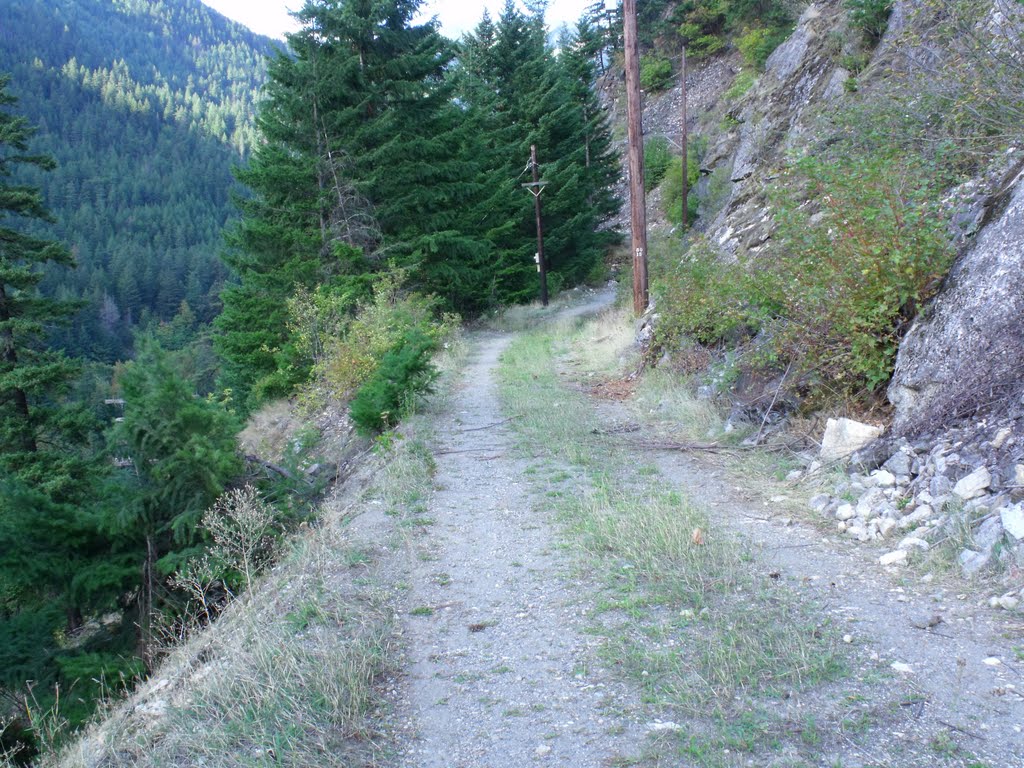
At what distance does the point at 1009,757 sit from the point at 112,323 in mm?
97526

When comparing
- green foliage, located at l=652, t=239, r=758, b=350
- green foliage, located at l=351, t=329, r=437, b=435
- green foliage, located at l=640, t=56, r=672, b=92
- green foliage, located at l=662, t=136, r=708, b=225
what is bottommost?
green foliage, located at l=351, t=329, r=437, b=435

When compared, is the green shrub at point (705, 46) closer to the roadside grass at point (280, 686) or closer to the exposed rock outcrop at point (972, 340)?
the exposed rock outcrop at point (972, 340)

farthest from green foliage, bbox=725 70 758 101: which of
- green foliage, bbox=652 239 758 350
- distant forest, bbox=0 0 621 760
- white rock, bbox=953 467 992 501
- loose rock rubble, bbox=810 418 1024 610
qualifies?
white rock, bbox=953 467 992 501

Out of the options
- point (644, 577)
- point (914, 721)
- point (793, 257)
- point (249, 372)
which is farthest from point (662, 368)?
point (249, 372)

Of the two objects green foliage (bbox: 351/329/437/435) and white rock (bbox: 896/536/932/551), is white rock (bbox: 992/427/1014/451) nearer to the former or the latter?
white rock (bbox: 896/536/932/551)

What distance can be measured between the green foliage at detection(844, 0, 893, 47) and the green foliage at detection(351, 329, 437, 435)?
14053mm

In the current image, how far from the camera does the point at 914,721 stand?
2898 millimetres

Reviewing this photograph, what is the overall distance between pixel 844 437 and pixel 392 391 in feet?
19.2

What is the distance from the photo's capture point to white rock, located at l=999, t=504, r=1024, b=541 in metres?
3.99

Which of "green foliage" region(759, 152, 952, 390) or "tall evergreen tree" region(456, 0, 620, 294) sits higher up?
"tall evergreen tree" region(456, 0, 620, 294)

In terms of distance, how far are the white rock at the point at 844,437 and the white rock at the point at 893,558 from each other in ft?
5.09

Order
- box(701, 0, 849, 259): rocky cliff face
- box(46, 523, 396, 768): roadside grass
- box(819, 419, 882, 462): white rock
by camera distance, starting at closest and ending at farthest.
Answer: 1. box(46, 523, 396, 768): roadside grass
2. box(819, 419, 882, 462): white rock
3. box(701, 0, 849, 259): rocky cliff face

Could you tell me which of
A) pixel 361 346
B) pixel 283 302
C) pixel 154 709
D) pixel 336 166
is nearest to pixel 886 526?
pixel 154 709

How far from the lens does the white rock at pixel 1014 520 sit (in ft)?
13.1
